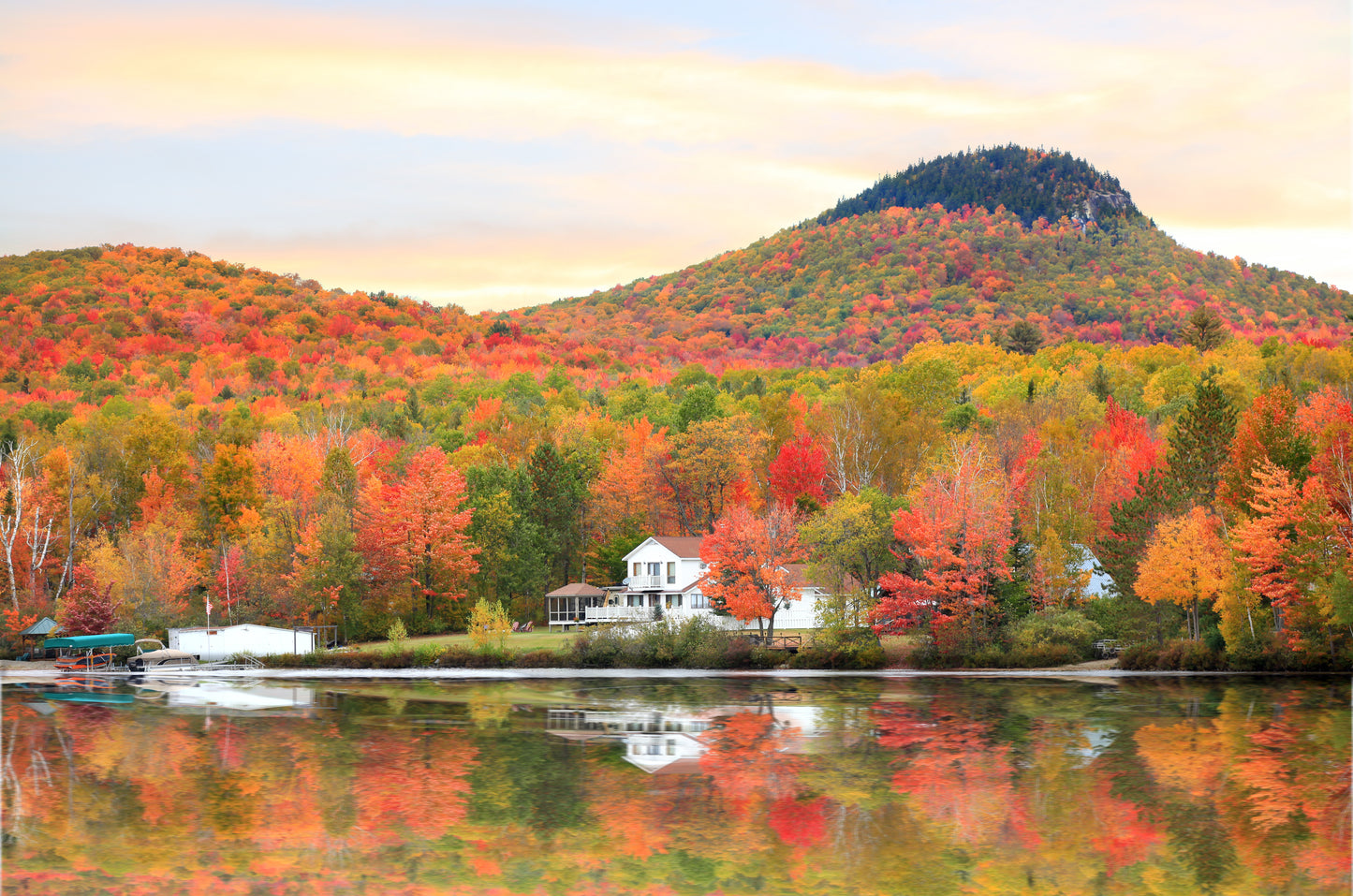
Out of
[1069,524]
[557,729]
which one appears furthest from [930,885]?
[1069,524]

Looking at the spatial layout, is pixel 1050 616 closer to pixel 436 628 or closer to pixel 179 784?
pixel 436 628

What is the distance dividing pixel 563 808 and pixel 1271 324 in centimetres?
17827

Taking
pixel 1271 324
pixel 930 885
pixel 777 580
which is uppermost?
pixel 1271 324

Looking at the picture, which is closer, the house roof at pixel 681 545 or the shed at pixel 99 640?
the shed at pixel 99 640

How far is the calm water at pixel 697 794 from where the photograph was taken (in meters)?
28.2

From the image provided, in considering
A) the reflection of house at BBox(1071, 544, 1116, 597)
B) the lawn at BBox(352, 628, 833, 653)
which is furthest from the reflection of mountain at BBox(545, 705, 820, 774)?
the reflection of house at BBox(1071, 544, 1116, 597)

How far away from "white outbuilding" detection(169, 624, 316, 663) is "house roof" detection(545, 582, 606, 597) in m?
18.1

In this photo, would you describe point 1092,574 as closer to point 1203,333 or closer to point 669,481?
point 669,481

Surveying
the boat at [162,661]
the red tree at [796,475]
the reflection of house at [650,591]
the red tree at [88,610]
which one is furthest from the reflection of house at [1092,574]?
the red tree at [88,610]

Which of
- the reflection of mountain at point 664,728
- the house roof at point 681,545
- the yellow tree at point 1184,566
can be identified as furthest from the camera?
the house roof at point 681,545

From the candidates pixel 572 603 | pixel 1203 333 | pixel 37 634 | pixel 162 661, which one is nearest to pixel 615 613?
pixel 572 603

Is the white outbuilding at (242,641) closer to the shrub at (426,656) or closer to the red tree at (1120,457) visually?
the shrub at (426,656)

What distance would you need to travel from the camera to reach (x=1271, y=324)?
180125 mm

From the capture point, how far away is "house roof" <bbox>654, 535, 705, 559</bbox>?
271 ft
